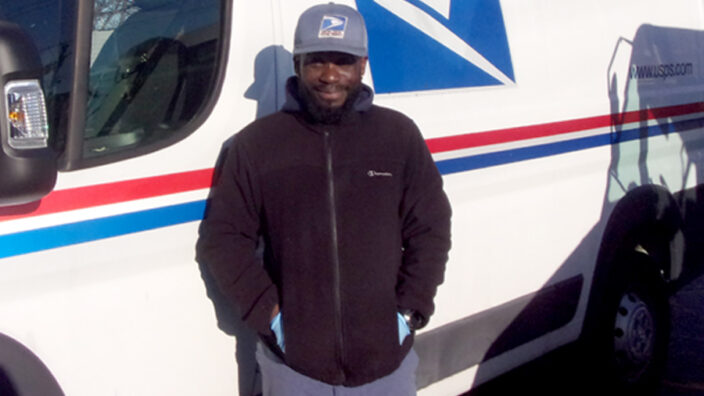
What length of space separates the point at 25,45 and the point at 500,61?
2.05 m

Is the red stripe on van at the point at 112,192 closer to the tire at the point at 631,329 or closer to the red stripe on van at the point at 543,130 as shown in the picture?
the red stripe on van at the point at 543,130

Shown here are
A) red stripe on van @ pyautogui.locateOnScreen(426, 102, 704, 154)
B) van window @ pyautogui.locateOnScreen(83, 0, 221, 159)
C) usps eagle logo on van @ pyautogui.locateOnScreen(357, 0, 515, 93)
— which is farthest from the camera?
red stripe on van @ pyautogui.locateOnScreen(426, 102, 704, 154)

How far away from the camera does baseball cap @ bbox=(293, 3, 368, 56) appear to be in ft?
7.82

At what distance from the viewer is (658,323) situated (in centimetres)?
459

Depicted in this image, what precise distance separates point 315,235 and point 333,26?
57 centimetres

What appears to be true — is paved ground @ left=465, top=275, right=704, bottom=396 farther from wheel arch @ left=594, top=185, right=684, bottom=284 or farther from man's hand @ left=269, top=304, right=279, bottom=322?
man's hand @ left=269, top=304, right=279, bottom=322

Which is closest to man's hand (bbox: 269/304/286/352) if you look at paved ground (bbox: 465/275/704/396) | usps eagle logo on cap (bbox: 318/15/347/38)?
usps eagle logo on cap (bbox: 318/15/347/38)

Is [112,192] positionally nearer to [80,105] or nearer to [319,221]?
[80,105]

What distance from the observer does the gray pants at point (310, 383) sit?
248 centimetres

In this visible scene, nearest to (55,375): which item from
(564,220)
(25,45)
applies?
(25,45)

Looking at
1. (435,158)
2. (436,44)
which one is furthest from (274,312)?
(436,44)

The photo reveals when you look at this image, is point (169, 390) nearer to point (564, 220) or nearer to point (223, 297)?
point (223, 297)

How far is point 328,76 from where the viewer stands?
245 centimetres

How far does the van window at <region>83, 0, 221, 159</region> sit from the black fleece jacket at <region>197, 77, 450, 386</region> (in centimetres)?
21
